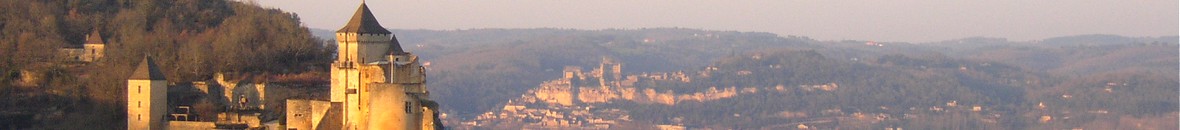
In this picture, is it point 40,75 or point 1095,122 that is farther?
point 1095,122

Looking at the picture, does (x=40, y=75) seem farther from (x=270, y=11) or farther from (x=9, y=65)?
(x=270, y=11)

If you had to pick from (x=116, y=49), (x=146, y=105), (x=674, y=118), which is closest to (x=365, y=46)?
(x=146, y=105)

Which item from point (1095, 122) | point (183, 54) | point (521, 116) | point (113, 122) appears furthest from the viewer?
point (521, 116)

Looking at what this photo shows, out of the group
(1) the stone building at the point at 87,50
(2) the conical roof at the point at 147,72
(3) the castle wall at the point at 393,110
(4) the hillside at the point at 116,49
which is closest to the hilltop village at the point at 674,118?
(4) the hillside at the point at 116,49

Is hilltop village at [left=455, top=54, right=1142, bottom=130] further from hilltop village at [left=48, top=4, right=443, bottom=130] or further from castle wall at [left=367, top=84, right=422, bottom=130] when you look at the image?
castle wall at [left=367, top=84, right=422, bottom=130]

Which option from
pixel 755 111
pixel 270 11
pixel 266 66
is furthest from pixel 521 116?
pixel 266 66

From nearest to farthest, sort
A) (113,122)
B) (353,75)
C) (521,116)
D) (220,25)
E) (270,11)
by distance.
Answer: (353,75), (113,122), (220,25), (270,11), (521,116)

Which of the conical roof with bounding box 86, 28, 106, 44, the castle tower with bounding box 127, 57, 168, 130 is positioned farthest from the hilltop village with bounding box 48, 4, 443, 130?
the conical roof with bounding box 86, 28, 106, 44

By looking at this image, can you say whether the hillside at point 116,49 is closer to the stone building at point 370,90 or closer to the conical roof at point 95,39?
the conical roof at point 95,39
